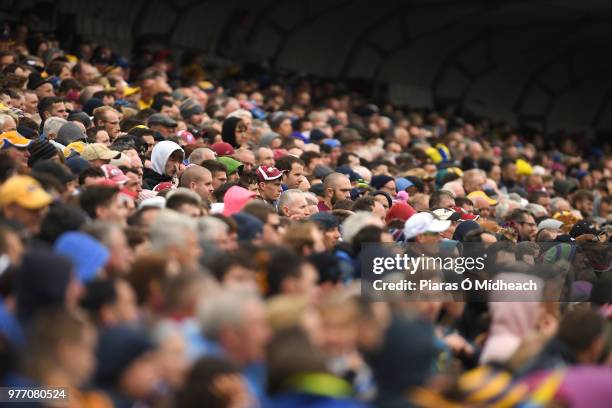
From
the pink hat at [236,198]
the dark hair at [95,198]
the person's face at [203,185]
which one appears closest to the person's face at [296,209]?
the pink hat at [236,198]

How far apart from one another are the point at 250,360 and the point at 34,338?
1.02m

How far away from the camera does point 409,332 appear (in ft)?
20.7

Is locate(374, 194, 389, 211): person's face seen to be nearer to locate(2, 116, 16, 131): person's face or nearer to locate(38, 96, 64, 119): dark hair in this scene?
locate(2, 116, 16, 131): person's face

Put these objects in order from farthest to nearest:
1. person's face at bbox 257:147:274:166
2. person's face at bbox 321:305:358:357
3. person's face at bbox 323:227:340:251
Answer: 1. person's face at bbox 257:147:274:166
2. person's face at bbox 323:227:340:251
3. person's face at bbox 321:305:358:357

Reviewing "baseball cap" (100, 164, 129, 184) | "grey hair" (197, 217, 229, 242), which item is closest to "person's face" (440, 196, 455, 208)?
"baseball cap" (100, 164, 129, 184)

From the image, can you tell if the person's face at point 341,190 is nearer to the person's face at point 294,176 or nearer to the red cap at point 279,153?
the person's face at point 294,176

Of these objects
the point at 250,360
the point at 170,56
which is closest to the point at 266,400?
the point at 250,360

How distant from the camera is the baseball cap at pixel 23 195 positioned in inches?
304

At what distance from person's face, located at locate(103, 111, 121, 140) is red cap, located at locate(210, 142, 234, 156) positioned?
110cm

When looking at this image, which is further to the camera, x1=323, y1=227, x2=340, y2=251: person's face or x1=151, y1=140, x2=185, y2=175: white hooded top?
x1=151, y1=140, x2=185, y2=175: white hooded top

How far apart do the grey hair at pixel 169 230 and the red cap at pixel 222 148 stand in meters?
5.36

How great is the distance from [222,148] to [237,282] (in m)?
6.53

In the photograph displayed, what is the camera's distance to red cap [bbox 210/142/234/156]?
43.1 ft

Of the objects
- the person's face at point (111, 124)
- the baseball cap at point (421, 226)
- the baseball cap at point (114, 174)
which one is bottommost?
the baseball cap at point (421, 226)
